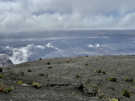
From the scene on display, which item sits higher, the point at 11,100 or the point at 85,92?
the point at 11,100

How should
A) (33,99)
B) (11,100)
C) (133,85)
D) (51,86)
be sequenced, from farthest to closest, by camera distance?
(133,85), (51,86), (33,99), (11,100)

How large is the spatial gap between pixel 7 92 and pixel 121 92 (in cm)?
1046

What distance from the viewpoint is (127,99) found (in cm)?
1455

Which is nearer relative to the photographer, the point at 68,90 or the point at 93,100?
the point at 93,100

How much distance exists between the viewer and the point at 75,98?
13039 millimetres

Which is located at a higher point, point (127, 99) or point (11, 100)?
point (11, 100)

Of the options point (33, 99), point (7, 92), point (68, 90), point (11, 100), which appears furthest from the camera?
point (68, 90)

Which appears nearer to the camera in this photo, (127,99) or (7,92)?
(7,92)

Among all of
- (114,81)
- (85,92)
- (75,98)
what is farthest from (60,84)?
(114,81)

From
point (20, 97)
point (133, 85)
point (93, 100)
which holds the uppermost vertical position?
point (20, 97)

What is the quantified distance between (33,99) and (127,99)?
8108mm

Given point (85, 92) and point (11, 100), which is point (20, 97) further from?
point (85, 92)

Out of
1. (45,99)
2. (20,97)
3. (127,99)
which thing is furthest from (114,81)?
(20,97)

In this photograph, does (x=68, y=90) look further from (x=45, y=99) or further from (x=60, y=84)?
(x=45, y=99)
